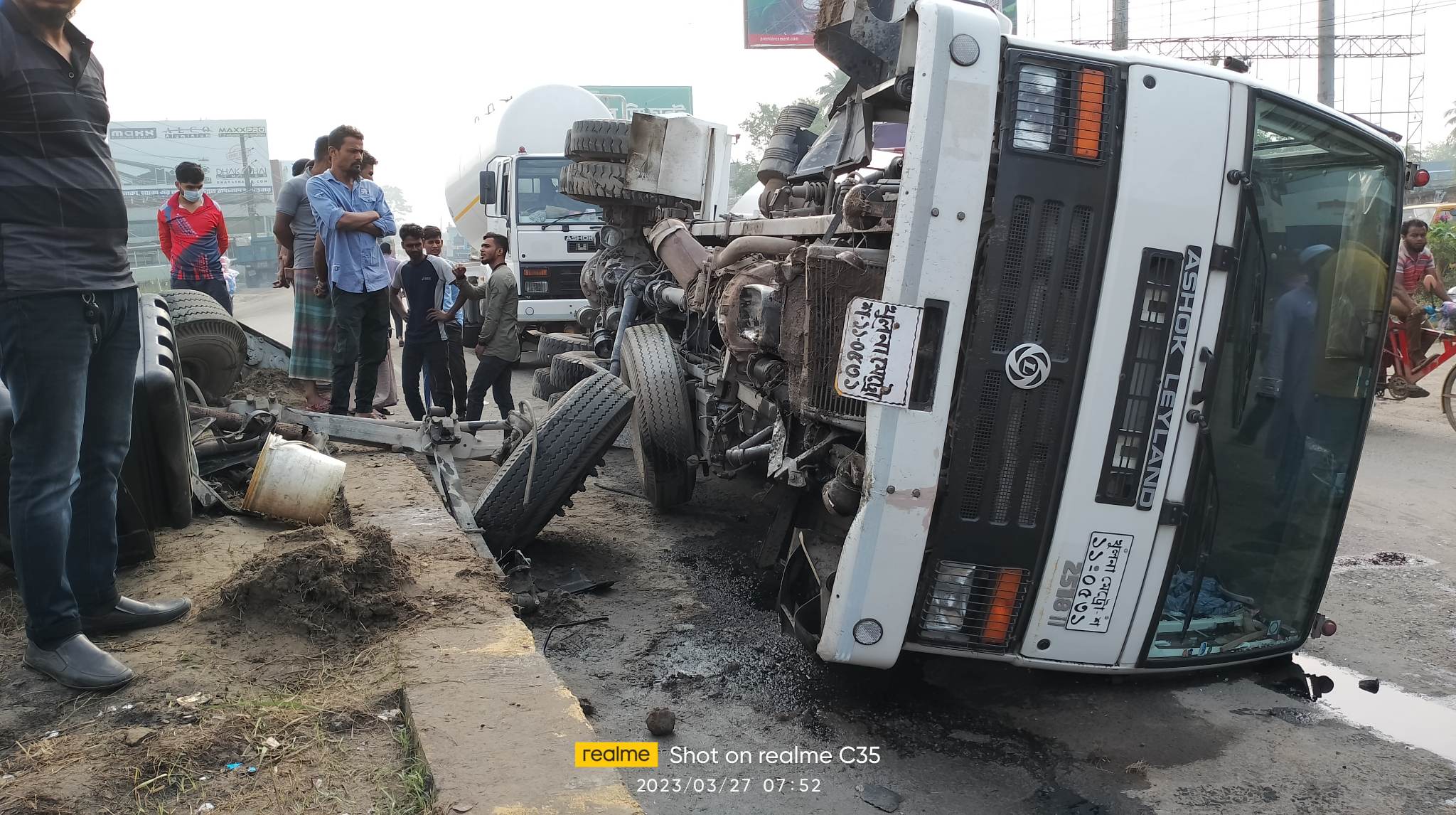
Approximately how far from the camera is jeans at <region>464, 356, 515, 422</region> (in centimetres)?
755

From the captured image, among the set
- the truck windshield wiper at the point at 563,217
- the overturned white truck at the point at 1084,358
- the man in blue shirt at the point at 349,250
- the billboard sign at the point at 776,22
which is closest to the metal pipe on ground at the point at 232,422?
the man in blue shirt at the point at 349,250

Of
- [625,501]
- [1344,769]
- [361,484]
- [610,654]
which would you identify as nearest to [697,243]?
[625,501]

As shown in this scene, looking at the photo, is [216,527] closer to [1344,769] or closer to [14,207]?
[14,207]

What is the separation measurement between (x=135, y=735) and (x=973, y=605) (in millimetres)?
2209

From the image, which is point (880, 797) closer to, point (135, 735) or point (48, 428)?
point (135, 735)

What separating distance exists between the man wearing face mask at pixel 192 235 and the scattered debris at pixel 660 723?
239 inches

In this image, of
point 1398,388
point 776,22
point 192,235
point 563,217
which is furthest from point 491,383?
point 776,22

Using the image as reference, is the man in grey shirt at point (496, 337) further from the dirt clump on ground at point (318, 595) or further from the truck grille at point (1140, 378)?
the truck grille at point (1140, 378)

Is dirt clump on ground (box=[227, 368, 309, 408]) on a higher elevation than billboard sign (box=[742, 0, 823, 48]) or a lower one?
lower

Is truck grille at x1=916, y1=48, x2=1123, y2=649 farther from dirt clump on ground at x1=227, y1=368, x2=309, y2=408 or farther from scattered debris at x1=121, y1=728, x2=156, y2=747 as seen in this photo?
dirt clump on ground at x1=227, y1=368, x2=309, y2=408

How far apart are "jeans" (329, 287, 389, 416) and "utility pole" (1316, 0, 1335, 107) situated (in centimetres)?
1885

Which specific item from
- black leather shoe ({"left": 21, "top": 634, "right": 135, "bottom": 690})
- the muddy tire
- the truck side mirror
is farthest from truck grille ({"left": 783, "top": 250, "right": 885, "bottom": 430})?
the truck side mirror

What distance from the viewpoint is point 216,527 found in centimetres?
373

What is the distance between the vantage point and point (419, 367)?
7.71 metres
